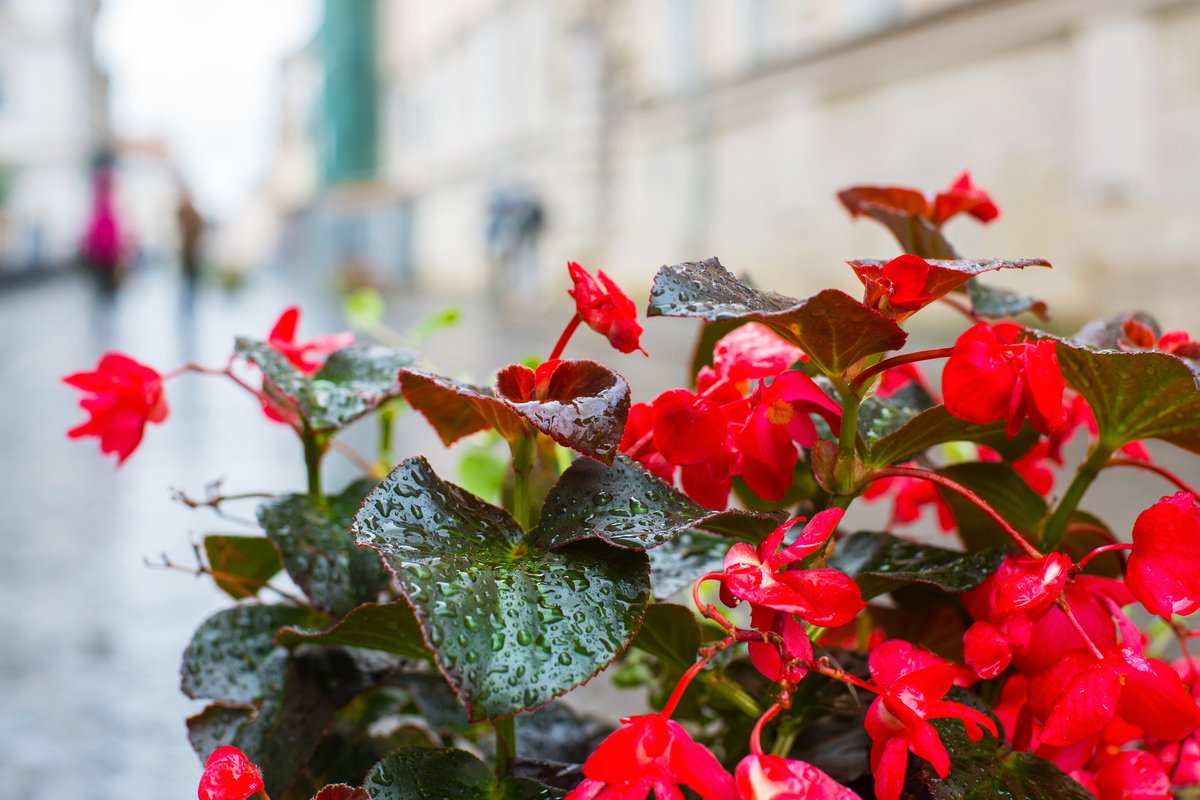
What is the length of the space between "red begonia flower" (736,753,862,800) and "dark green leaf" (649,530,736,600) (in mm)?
149

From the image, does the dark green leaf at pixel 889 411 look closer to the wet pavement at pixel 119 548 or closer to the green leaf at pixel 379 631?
the green leaf at pixel 379 631

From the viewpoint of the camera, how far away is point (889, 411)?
17.3 inches

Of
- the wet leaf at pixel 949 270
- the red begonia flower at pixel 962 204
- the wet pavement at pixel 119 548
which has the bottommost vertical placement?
the wet pavement at pixel 119 548

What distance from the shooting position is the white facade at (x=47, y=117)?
24859 millimetres

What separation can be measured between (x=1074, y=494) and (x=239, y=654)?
32 centimetres

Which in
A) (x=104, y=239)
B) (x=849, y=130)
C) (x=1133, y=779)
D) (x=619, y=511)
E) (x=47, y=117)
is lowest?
(x=104, y=239)

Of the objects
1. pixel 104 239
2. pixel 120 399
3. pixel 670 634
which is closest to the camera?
pixel 670 634

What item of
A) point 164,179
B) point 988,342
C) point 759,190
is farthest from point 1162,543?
point 164,179

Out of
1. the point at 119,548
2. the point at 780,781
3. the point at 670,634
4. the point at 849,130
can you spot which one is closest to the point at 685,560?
the point at 670,634

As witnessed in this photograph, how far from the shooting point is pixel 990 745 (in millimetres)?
352

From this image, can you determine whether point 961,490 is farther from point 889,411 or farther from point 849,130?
point 849,130

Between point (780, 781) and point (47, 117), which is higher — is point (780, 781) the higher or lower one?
the lower one

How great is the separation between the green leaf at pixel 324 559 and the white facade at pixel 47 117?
1035 inches

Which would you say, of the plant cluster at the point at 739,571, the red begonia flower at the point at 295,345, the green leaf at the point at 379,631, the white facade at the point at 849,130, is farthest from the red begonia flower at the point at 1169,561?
the white facade at the point at 849,130
